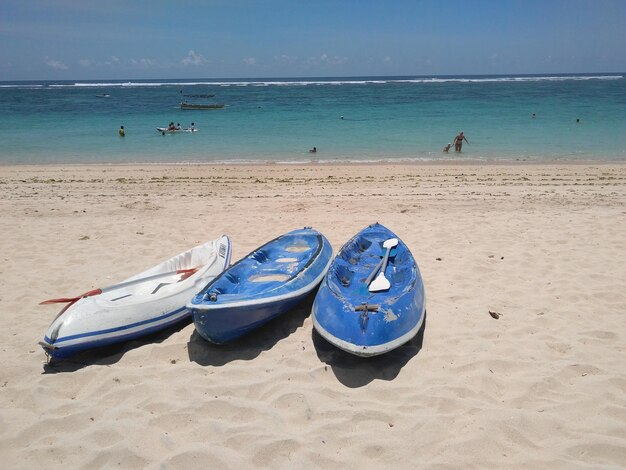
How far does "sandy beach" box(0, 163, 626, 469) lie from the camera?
326 cm

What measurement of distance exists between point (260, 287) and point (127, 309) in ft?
4.81

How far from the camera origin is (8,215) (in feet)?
30.8

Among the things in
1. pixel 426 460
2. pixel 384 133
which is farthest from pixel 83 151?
pixel 426 460

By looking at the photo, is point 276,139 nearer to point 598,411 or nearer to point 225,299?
point 225,299

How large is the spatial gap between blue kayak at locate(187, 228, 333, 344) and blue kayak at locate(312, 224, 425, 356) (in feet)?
0.91

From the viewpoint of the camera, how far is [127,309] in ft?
15.2

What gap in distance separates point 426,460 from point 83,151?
71.9 feet

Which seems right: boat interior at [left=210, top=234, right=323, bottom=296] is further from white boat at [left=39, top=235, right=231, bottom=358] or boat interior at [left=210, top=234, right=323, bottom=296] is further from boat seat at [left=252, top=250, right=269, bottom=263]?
white boat at [left=39, top=235, right=231, bottom=358]

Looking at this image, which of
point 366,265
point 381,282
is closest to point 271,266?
point 366,265

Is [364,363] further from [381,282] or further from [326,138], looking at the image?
[326,138]

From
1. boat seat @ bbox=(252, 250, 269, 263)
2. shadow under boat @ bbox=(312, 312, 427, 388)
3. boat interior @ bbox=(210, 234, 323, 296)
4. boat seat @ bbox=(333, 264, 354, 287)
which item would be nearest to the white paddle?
boat seat @ bbox=(333, 264, 354, 287)

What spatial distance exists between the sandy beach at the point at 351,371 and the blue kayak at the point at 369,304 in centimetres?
36

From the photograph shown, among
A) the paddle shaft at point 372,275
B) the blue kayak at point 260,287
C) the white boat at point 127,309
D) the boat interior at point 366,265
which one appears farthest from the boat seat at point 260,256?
the paddle shaft at point 372,275

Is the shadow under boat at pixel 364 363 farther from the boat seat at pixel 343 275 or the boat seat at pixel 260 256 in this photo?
the boat seat at pixel 260 256
